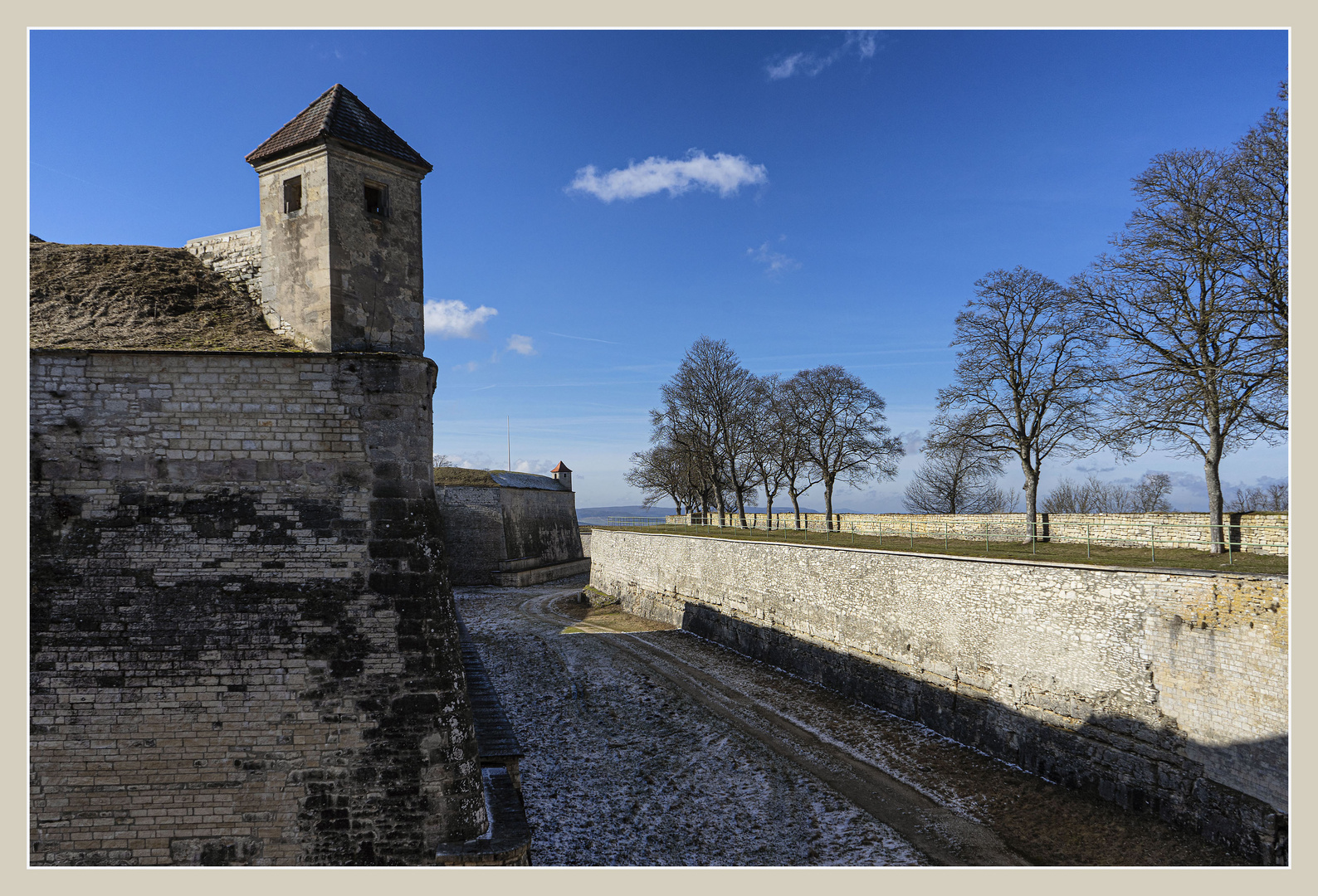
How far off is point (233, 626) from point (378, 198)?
5.98 metres

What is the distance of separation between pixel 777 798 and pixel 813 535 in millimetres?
17663

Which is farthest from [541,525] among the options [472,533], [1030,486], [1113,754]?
[1113,754]

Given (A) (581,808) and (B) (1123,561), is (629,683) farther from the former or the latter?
(B) (1123,561)

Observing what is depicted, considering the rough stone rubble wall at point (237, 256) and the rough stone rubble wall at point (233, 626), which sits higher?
the rough stone rubble wall at point (237, 256)

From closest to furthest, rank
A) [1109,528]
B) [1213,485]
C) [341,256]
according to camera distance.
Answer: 1. [341,256]
2. [1213,485]
3. [1109,528]

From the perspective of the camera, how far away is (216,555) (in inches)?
318

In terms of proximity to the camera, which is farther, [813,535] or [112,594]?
[813,535]

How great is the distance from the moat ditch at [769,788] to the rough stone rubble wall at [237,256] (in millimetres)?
9397

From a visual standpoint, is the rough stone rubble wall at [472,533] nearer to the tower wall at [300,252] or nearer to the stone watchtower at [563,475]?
the stone watchtower at [563,475]

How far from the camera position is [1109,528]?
678 inches

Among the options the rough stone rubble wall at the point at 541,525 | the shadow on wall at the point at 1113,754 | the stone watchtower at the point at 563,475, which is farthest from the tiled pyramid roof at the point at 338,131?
the stone watchtower at the point at 563,475

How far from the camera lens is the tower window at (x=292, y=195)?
9.36m

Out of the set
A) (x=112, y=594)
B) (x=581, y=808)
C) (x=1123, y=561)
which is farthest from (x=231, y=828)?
(x=1123, y=561)

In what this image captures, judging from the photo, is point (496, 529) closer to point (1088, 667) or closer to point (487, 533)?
point (487, 533)
